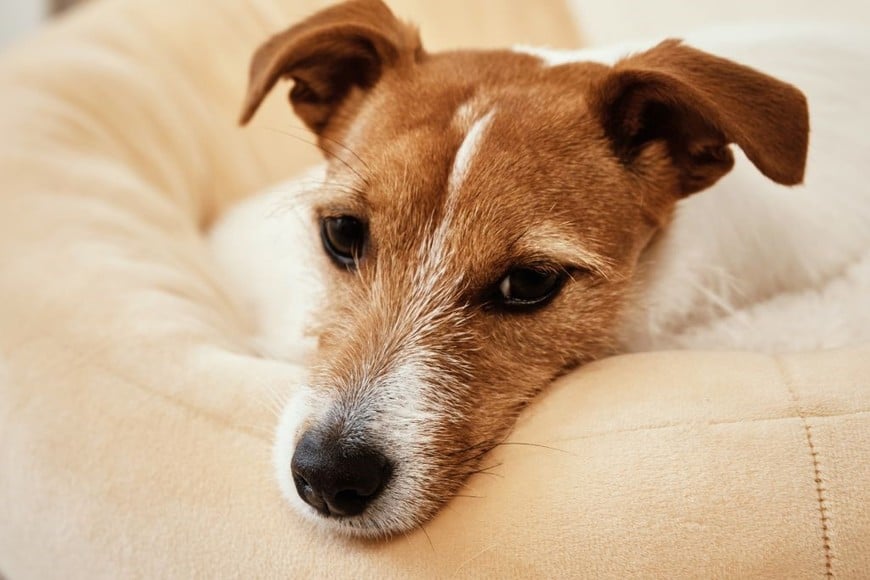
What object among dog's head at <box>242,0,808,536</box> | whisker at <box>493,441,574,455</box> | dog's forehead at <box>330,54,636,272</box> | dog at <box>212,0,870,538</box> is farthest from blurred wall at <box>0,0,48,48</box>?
whisker at <box>493,441,574,455</box>

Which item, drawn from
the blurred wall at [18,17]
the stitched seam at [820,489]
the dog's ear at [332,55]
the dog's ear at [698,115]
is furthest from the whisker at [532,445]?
the blurred wall at [18,17]

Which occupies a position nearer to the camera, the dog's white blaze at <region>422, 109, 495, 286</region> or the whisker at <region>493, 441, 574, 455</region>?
the whisker at <region>493, 441, 574, 455</region>

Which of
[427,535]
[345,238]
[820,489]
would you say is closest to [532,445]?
[427,535]

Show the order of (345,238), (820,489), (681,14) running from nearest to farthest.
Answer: (820,489) < (345,238) < (681,14)

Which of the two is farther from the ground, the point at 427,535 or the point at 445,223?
the point at 445,223

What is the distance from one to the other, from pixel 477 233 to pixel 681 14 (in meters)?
1.87

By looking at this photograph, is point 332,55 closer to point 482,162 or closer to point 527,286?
point 482,162

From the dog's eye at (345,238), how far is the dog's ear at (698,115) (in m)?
0.56

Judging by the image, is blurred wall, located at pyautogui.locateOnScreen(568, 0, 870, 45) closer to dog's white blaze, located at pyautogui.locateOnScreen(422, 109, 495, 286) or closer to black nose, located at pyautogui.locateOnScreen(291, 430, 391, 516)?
dog's white blaze, located at pyautogui.locateOnScreen(422, 109, 495, 286)

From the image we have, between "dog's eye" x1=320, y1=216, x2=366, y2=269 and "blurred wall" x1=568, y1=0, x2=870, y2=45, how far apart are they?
1.57m

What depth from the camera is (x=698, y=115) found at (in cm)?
157

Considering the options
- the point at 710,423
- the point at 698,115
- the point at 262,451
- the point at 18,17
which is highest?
the point at 698,115

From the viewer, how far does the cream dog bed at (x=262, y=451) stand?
1.23 metres

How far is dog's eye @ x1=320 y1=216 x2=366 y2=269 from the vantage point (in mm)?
1630
